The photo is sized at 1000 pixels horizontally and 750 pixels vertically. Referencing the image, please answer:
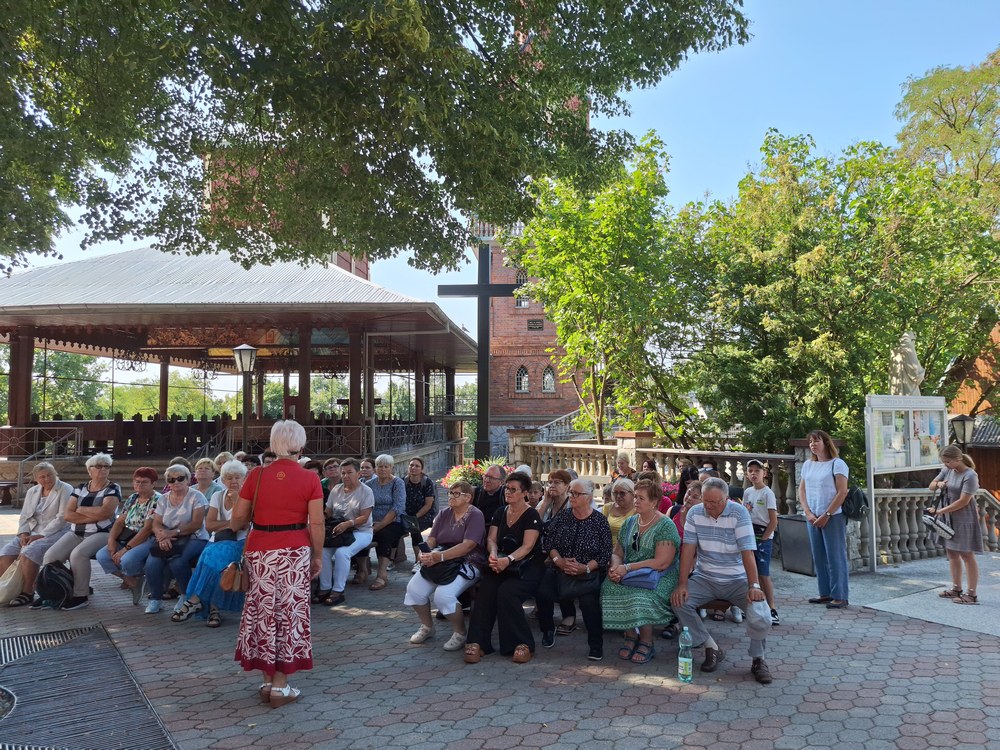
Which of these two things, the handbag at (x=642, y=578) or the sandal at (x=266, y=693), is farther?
the handbag at (x=642, y=578)

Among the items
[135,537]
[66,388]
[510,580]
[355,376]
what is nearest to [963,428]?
[510,580]

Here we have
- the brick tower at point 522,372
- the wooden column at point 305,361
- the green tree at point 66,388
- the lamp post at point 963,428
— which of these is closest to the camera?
the lamp post at point 963,428

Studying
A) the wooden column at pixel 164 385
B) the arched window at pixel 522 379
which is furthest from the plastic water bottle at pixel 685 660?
the arched window at pixel 522 379

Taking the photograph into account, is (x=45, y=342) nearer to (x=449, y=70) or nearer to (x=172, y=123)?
(x=172, y=123)

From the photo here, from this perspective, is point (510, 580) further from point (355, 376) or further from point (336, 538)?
point (355, 376)

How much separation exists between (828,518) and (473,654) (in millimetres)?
3734

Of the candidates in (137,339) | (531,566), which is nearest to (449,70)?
(531,566)

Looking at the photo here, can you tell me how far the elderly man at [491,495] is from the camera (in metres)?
6.73

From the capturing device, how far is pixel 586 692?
4.78 meters

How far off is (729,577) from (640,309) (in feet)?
26.7

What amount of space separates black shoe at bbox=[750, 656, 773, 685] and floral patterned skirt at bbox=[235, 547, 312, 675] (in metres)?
3.09

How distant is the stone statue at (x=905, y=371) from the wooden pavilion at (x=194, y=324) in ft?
30.0

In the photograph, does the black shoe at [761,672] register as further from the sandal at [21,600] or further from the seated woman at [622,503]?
the sandal at [21,600]

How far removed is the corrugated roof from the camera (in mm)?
15695
